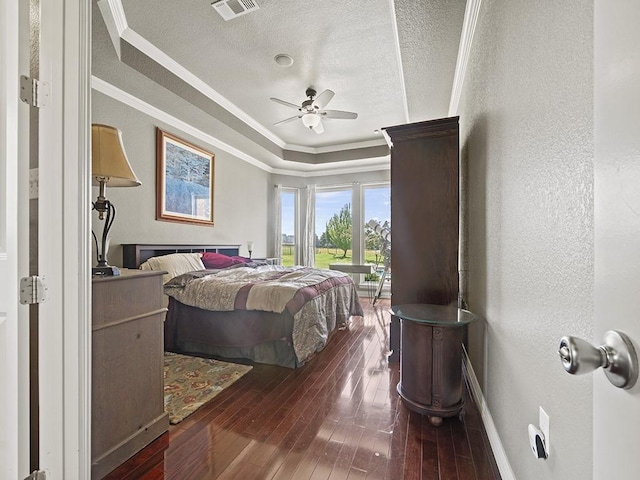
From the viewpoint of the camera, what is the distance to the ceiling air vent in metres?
2.48

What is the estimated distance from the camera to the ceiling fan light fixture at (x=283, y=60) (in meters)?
3.24

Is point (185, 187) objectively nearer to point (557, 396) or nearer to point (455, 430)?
point (455, 430)

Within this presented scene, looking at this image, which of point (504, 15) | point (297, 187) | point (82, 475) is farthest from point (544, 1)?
point (297, 187)

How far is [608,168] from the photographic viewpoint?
458 millimetres

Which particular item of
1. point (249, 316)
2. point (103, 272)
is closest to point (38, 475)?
point (103, 272)

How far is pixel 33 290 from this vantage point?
114 centimetres

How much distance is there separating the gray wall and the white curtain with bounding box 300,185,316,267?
1.13 meters

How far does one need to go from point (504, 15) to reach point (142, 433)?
279 cm

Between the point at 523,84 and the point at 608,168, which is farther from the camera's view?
the point at 523,84

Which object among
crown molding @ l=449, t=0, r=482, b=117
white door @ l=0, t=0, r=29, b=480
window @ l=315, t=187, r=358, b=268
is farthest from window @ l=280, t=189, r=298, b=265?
white door @ l=0, t=0, r=29, b=480

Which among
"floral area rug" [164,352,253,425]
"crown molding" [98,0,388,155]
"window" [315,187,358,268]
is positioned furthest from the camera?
"window" [315,187,358,268]

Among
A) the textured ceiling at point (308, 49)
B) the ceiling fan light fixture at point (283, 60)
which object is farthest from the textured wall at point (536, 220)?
the ceiling fan light fixture at point (283, 60)

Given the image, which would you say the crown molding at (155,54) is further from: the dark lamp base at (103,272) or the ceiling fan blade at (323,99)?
the dark lamp base at (103,272)

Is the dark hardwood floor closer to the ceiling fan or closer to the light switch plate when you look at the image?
the light switch plate
